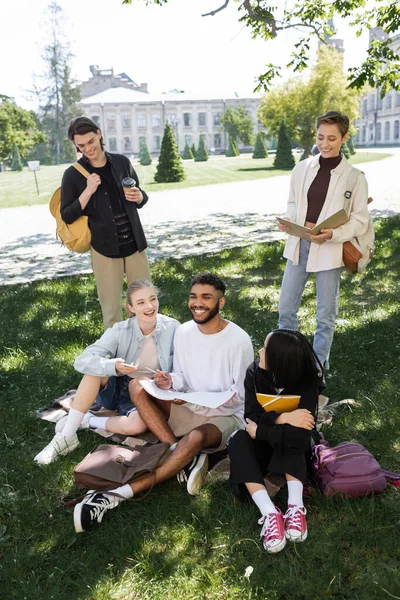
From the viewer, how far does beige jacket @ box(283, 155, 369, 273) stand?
3.94 meters

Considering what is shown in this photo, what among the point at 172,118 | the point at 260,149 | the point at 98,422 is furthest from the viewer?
the point at 172,118

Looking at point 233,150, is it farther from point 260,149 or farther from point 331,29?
point 331,29

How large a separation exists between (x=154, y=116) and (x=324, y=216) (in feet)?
295

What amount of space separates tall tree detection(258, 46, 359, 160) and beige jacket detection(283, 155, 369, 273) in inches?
1243

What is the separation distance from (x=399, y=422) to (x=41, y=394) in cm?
269

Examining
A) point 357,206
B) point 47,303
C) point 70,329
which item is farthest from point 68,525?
point 47,303

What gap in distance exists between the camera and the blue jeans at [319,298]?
4.16 metres

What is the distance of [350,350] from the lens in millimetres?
4996

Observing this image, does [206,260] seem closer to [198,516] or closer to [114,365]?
[114,365]

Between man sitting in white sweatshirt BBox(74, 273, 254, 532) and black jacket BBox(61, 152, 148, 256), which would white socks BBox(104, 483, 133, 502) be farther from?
black jacket BBox(61, 152, 148, 256)

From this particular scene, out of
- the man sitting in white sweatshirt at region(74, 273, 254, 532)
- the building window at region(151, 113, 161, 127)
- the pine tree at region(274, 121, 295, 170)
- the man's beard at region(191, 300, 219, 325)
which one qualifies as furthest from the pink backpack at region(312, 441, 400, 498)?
the building window at region(151, 113, 161, 127)

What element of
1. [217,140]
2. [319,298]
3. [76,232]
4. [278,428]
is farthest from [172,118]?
[278,428]

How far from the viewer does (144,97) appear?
89812 mm

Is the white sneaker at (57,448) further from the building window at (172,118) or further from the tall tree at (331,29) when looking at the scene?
the building window at (172,118)
